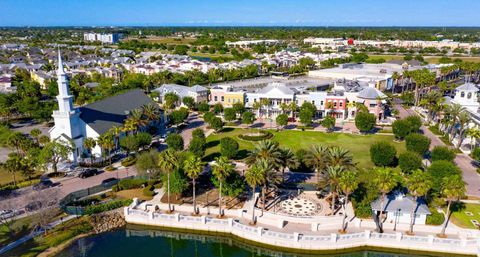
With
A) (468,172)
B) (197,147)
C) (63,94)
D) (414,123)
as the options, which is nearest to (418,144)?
(468,172)

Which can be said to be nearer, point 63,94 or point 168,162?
point 168,162

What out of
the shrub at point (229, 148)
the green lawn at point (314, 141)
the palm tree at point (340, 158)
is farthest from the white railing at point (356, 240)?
the green lawn at point (314, 141)

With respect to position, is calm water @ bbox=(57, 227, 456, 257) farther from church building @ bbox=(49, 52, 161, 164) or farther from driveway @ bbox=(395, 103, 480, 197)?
church building @ bbox=(49, 52, 161, 164)

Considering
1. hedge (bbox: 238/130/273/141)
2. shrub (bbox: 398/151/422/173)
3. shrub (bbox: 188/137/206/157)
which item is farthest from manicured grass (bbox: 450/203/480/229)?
hedge (bbox: 238/130/273/141)

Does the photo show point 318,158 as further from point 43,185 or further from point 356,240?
point 43,185

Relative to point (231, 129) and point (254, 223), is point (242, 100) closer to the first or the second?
point (231, 129)

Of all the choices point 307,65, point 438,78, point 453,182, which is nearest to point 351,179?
point 453,182
